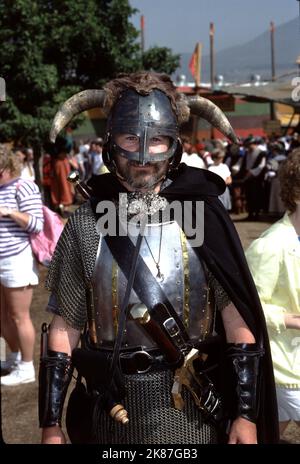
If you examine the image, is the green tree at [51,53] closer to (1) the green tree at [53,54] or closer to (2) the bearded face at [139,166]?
(1) the green tree at [53,54]

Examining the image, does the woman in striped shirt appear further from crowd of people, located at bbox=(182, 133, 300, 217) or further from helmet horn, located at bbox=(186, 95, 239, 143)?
crowd of people, located at bbox=(182, 133, 300, 217)

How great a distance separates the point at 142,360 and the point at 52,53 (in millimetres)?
10965

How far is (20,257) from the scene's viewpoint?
4.46m

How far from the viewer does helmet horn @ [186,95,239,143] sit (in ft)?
7.63

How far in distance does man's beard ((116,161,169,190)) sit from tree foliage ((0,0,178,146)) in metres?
9.70

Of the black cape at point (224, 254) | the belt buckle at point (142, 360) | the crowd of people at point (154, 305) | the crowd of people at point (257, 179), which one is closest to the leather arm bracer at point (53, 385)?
the crowd of people at point (154, 305)

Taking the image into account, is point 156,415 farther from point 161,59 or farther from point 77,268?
point 161,59

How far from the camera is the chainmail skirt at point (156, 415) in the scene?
218 centimetres

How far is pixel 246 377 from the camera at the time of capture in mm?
2164

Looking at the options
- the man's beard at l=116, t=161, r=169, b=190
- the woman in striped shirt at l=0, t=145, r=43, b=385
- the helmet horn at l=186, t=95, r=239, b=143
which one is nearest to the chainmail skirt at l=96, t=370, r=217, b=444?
the man's beard at l=116, t=161, r=169, b=190

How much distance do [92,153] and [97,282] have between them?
14.5 meters

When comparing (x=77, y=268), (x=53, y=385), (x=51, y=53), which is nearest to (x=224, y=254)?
(x=77, y=268)
